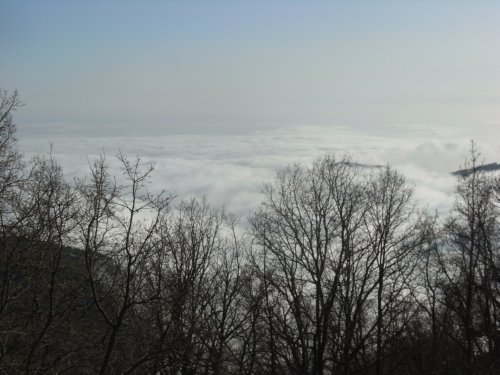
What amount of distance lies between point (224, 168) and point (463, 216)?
17204 cm

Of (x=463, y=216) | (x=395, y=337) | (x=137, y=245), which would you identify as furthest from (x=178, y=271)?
(x=463, y=216)

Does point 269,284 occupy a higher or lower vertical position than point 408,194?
lower

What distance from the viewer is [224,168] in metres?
191

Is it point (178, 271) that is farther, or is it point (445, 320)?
point (445, 320)

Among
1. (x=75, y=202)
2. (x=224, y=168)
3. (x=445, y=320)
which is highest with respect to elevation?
(x=224, y=168)

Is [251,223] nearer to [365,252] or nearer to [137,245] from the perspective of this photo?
[365,252]

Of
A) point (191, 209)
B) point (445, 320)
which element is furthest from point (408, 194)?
point (191, 209)

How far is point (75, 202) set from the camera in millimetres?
12477

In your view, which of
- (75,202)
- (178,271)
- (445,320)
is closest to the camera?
(75,202)

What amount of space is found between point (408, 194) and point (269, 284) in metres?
7.63

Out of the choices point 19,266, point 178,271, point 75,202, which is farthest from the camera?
point 178,271

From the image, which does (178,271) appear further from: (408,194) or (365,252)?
(408,194)

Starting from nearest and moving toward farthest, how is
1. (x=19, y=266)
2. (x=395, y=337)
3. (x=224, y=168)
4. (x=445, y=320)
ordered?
(x=19, y=266) < (x=395, y=337) < (x=445, y=320) < (x=224, y=168)

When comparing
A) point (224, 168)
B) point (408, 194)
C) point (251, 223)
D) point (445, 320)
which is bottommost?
point (445, 320)
